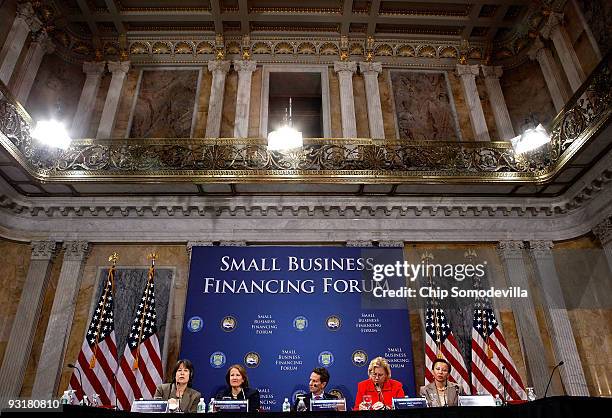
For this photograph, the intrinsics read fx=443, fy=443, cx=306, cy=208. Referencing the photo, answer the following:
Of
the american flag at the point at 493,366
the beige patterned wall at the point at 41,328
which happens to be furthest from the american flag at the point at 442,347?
the beige patterned wall at the point at 41,328

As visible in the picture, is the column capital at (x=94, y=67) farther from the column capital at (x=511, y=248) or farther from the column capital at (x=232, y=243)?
the column capital at (x=511, y=248)

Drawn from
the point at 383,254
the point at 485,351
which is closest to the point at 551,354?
the point at 485,351

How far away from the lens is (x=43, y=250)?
9438 mm

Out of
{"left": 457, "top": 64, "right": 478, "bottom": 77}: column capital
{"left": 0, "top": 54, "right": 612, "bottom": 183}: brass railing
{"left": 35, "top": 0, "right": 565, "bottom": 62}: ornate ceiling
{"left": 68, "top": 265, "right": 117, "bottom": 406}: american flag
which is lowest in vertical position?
{"left": 68, "top": 265, "right": 117, "bottom": 406}: american flag

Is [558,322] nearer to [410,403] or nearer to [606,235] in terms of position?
[606,235]

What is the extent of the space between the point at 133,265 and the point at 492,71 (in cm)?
1056

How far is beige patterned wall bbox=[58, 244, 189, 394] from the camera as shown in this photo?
343 inches

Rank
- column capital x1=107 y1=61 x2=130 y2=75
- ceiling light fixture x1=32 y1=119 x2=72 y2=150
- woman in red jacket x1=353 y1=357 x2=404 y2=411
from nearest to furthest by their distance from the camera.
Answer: woman in red jacket x1=353 y1=357 x2=404 y2=411, ceiling light fixture x1=32 y1=119 x2=72 y2=150, column capital x1=107 y1=61 x2=130 y2=75

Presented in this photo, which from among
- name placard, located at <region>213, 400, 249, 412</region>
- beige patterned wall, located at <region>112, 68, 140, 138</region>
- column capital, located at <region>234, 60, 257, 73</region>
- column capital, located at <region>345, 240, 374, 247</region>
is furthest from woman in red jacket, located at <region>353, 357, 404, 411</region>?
column capital, located at <region>234, 60, 257, 73</region>

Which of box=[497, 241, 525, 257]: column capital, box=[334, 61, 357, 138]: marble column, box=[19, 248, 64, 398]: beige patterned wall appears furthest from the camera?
box=[334, 61, 357, 138]: marble column

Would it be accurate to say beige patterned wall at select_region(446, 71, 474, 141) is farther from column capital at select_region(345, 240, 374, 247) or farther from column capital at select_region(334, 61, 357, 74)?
column capital at select_region(345, 240, 374, 247)

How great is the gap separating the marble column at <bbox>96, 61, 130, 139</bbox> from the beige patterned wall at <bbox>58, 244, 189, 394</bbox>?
114 inches

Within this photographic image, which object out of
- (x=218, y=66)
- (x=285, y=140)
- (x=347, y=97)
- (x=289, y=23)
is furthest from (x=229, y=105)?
(x=347, y=97)

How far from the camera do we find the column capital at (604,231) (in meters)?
8.80
